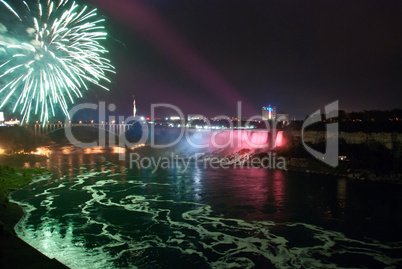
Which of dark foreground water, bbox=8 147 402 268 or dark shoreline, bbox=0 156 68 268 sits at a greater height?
dark shoreline, bbox=0 156 68 268

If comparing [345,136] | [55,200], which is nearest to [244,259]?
[55,200]

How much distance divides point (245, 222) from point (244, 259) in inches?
191

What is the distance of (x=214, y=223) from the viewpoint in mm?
18062

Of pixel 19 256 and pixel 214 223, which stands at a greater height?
pixel 19 256

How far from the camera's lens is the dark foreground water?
13.5 meters

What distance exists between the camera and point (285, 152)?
40125 mm

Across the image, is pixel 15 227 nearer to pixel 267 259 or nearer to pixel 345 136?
pixel 267 259

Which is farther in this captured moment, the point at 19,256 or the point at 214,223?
the point at 214,223

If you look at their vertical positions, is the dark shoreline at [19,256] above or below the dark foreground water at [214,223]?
above

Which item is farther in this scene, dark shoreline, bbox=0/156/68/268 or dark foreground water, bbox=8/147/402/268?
dark foreground water, bbox=8/147/402/268

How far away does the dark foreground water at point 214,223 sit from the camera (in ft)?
44.2

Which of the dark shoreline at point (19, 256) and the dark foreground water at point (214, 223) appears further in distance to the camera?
the dark foreground water at point (214, 223)

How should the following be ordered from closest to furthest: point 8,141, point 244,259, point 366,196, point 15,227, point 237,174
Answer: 1. point 244,259
2. point 15,227
3. point 366,196
4. point 237,174
5. point 8,141

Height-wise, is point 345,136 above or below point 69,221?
above
